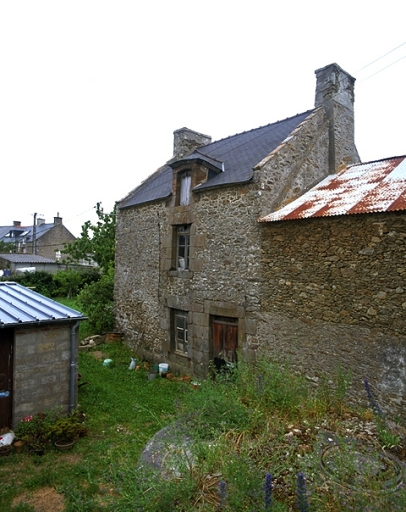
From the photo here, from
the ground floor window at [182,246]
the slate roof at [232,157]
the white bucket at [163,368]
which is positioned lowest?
the white bucket at [163,368]

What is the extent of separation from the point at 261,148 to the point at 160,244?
4471 millimetres

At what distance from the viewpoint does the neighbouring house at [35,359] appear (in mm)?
6688

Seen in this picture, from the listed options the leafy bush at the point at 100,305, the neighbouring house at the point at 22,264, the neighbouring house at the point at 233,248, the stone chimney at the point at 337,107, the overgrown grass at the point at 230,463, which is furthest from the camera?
the neighbouring house at the point at 22,264

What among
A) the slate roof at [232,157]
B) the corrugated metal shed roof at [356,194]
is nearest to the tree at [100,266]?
the slate roof at [232,157]

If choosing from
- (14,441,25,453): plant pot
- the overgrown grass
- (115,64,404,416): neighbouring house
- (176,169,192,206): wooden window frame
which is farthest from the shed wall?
(176,169,192,206): wooden window frame

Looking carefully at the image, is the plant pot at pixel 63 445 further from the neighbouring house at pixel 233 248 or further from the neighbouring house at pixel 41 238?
the neighbouring house at pixel 41 238

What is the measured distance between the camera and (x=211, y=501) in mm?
3340

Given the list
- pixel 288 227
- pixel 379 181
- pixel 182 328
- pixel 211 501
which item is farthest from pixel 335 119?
pixel 211 501

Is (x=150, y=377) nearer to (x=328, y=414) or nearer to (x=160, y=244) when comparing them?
(x=160, y=244)

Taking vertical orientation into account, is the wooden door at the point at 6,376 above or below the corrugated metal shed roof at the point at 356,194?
below

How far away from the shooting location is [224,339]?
9.52 m

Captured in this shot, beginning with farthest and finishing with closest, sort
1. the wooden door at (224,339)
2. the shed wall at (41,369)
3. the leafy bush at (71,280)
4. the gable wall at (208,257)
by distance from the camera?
1. the leafy bush at (71,280)
2. the wooden door at (224,339)
3. the gable wall at (208,257)
4. the shed wall at (41,369)

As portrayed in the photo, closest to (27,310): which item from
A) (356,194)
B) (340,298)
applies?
(340,298)

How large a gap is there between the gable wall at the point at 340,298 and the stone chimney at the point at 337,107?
4.11 m
